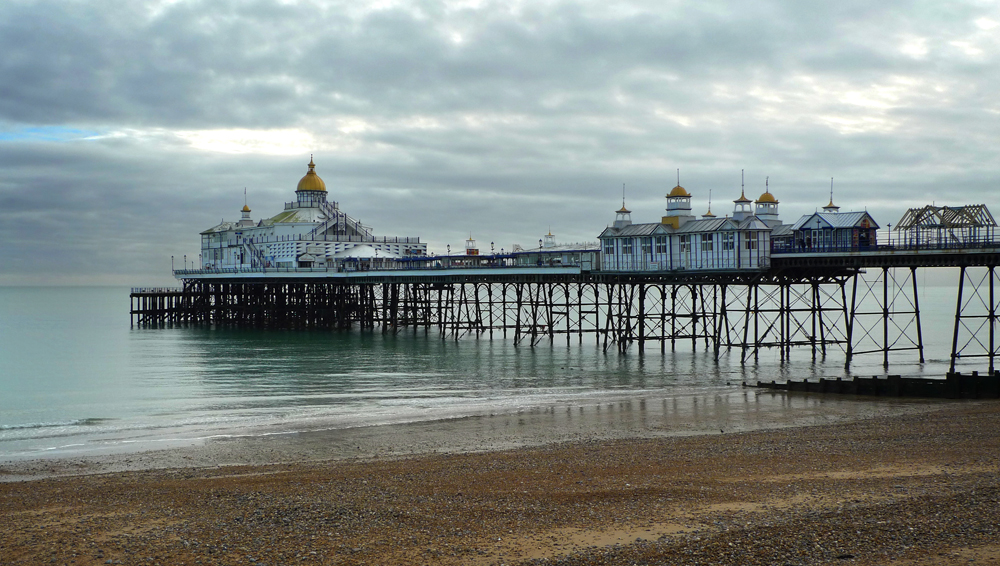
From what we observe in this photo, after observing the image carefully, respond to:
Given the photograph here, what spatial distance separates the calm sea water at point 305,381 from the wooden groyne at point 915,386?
3.55m

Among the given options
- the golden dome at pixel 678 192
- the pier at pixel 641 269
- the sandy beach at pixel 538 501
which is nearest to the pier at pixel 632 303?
the pier at pixel 641 269

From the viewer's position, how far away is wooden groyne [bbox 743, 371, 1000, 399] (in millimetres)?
25172

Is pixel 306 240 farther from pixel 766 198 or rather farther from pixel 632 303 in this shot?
pixel 766 198

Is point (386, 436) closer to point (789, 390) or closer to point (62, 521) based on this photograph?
point (62, 521)

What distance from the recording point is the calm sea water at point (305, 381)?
24281 mm

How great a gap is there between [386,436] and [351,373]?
16.2m

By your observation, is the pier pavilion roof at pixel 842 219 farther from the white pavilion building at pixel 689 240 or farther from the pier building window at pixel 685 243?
the pier building window at pixel 685 243

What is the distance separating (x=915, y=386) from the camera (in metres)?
26.2

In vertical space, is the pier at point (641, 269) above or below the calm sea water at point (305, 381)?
above

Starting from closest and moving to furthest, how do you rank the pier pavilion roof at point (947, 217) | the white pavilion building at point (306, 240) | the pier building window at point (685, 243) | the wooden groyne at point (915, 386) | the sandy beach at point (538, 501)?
the sandy beach at point (538, 501) → the wooden groyne at point (915, 386) → the pier pavilion roof at point (947, 217) → the pier building window at point (685, 243) → the white pavilion building at point (306, 240)

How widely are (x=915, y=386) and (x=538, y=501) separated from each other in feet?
59.3

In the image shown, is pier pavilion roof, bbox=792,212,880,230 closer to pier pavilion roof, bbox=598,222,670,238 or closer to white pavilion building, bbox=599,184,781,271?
white pavilion building, bbox=599,184,781,271

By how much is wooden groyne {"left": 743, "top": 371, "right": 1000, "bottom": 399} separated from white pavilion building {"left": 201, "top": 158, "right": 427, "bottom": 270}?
46.8 meters

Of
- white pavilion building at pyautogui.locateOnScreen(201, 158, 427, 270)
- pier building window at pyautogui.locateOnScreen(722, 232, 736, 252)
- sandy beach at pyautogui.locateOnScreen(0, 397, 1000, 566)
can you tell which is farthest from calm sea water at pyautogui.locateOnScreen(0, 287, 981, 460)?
white pavilion building at pyautogui.locateOnScreen(201, 158, 427, 270)
